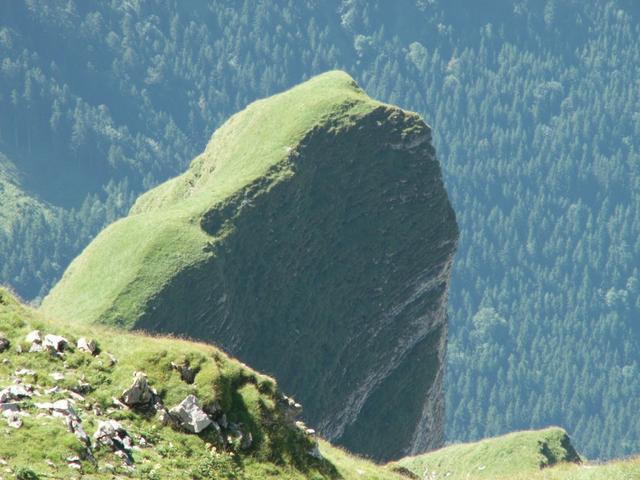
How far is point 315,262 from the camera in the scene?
128 m

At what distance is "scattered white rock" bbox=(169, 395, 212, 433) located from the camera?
45125 millimetres

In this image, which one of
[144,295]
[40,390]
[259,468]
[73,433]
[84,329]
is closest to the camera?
[73,433]

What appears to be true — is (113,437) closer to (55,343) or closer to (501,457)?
(55,343)

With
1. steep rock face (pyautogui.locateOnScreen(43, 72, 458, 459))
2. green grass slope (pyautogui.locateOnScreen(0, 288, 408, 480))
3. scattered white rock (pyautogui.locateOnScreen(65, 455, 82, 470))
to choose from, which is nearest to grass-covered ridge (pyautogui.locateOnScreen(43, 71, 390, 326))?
steep rock face (pyautogui.locateOnScreen(43, 72, 458, 459))

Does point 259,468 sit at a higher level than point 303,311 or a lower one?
lower

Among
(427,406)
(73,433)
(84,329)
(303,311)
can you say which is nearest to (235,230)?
(303,311)

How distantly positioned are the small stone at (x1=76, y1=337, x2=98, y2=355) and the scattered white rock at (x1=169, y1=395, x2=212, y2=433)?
425 centimetres

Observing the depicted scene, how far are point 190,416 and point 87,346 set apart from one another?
5.02 metres

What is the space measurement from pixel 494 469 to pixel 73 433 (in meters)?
64.4

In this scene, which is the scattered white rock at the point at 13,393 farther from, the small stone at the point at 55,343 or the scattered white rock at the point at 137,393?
the small stone at the point at 55,343

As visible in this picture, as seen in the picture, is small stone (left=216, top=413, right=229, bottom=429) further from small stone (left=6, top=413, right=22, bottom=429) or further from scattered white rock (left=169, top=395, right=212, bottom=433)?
small stone (left=6, top=413, right=22, bottom=429)

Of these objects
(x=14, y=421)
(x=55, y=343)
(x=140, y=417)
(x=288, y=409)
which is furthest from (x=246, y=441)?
(x=14, y=421)

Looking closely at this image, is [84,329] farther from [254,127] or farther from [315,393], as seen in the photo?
[254,127]

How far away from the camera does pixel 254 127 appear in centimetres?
13488
